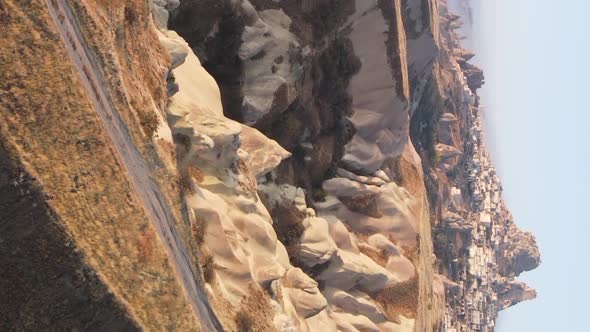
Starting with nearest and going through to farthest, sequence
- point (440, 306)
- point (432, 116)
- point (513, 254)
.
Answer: point (440, 306) < point (432, 116) < point (513, 254)

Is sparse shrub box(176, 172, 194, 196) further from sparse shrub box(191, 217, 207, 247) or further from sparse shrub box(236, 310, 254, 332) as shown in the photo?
sparse shrub box(236, 310, 254, 332)

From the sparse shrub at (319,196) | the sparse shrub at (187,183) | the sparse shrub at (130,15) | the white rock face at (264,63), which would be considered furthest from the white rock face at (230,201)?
the sparse shrub at (319,196)

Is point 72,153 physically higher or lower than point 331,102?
lower

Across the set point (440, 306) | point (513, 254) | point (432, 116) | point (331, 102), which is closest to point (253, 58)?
point (331, 102)

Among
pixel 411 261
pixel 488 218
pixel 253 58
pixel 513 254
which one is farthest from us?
pixel 513 254

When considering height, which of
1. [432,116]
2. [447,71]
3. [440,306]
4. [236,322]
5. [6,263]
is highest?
[447,71]

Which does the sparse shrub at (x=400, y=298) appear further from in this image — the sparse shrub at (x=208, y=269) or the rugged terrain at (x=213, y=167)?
the sparse shrub at (x=208, y=269)

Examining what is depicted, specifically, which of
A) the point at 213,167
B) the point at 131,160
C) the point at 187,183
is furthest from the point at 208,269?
the point at 131,160

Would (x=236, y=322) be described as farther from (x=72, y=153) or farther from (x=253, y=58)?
(x=253, y=58)
